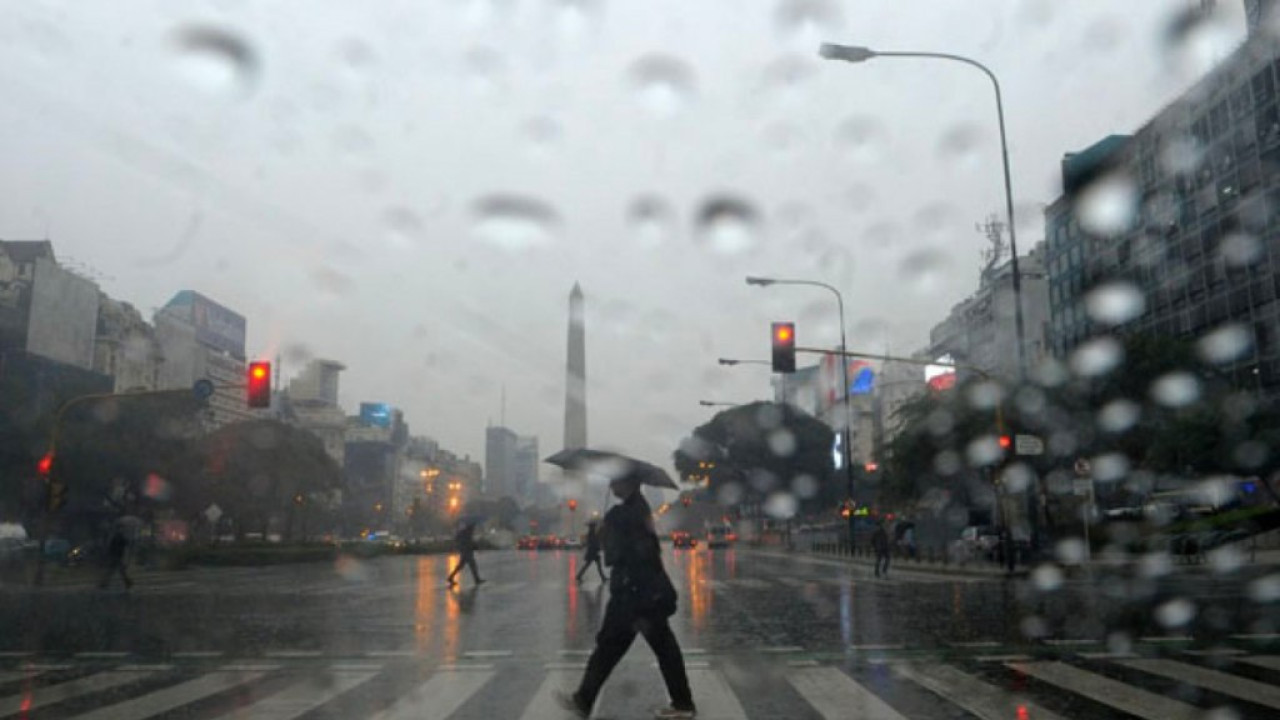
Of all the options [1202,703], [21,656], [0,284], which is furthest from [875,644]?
[0,284]

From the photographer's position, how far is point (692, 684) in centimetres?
916

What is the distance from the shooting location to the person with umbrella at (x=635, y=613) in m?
7.60

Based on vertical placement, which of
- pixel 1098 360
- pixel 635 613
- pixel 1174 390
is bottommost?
pixel 635 613

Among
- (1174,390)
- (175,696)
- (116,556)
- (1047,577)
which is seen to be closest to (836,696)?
(175,696)

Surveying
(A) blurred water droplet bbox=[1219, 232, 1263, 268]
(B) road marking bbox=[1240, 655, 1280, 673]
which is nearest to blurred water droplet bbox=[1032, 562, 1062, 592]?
(B) road marking bbox=[1240, 655, 1280, 673]

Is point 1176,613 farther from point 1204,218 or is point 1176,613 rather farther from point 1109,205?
point 1109,205

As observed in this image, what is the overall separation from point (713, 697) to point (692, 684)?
763mm

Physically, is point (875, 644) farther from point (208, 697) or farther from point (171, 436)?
point (171, 436)

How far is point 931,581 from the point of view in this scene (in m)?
26.7

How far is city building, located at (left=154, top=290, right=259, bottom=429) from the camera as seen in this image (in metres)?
106

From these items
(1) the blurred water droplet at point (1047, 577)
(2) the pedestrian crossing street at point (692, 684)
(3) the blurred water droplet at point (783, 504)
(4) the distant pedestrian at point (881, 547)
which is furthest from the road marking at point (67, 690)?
(3) the blurred water droplet at point (783, 504)

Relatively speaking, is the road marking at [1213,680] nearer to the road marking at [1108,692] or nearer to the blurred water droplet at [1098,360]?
the road marking at [1108,692]

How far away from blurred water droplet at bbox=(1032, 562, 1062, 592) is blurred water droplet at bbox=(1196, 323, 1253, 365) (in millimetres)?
26644

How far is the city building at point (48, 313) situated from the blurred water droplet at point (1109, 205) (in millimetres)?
64070
